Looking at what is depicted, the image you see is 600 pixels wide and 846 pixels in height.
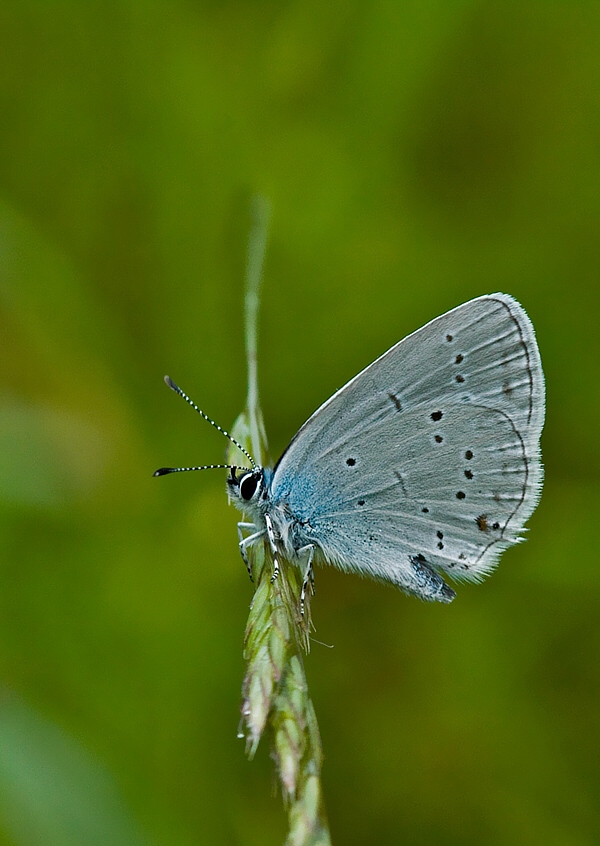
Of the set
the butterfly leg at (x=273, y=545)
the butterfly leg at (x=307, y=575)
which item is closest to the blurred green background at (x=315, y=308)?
the butterfly leg at (x=307, y=575)

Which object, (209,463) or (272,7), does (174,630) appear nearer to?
(209,463)

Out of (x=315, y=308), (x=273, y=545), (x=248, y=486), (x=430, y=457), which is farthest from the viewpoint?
(x=315, y=308)

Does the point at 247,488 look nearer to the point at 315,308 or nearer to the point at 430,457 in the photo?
the point at 430,457

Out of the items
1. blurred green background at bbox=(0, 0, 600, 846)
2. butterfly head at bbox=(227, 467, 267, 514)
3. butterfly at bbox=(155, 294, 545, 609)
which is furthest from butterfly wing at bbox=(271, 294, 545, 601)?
blurred green background at bbox=(0, 0, 600, 846)

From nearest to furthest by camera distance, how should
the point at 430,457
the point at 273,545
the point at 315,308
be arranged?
1. the point at 273,545
2. the point at 430,457
3. the point at 315,308

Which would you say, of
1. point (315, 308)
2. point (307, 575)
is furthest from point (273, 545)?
point (315, 308)

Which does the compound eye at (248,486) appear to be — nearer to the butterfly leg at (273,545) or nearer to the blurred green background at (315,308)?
the butterfly leg at (273,545)

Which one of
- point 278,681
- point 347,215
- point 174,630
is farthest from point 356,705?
point 347,215
